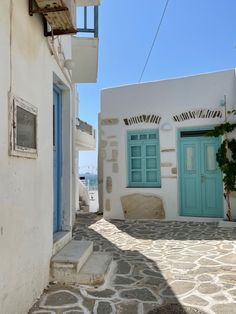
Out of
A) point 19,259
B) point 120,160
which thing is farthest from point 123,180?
point 19,259

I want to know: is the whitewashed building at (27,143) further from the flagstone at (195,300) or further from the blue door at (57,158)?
the flagstone at (195,300)

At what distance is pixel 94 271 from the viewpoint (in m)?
4.15

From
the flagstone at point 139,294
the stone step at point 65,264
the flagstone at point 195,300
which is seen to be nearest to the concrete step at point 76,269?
the stone step at point 65,264

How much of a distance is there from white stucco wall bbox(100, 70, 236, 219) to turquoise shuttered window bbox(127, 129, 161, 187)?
0.53ft

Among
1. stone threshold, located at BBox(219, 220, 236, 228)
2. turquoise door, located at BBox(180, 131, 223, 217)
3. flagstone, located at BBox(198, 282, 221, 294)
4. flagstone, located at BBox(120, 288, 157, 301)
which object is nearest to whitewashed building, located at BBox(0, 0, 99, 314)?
flagstone, located at BBox(120, 288, 157, 301)

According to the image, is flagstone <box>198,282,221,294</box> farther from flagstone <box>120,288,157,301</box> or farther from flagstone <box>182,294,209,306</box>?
flagstone <box>120,288,157,301</box>

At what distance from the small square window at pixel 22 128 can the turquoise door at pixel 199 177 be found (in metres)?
6.24

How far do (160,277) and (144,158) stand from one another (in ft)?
17.9

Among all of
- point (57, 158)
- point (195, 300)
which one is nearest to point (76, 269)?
point (195, 300)

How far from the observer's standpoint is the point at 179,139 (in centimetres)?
921

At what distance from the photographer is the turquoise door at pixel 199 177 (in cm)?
880

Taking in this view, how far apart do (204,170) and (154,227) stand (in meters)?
2.16

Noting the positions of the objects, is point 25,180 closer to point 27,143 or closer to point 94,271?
point 27,143

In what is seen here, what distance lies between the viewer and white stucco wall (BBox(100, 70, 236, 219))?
878 centimetres
